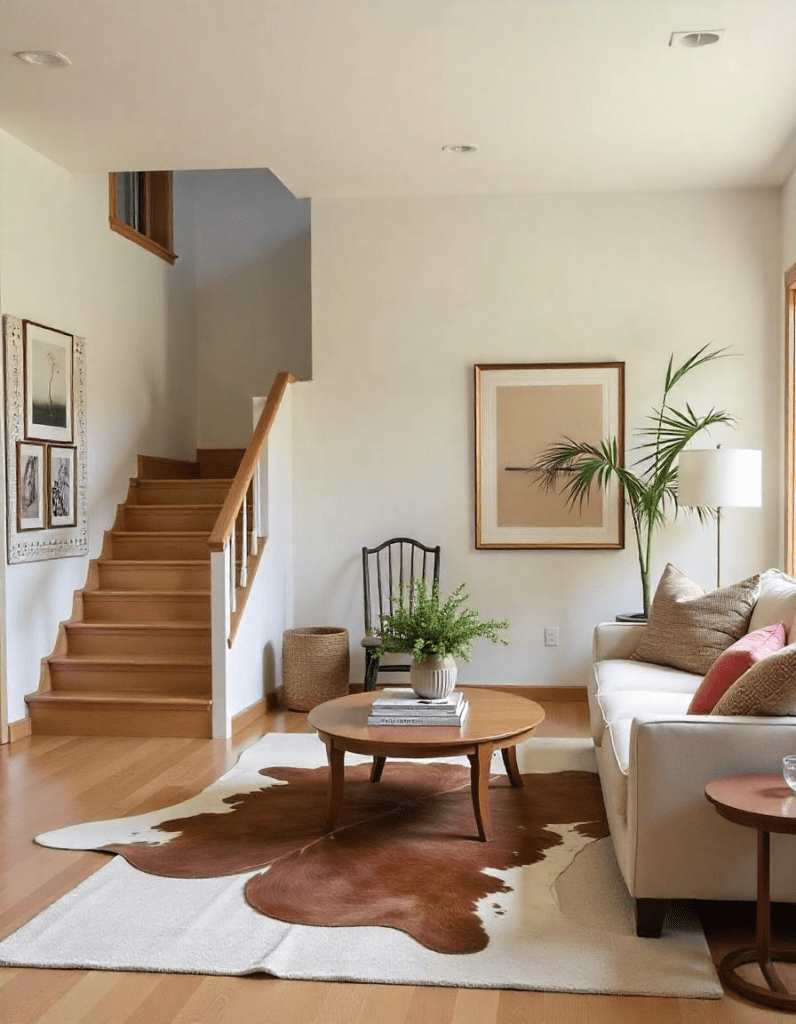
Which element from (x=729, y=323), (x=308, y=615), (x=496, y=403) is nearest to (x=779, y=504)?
(x=729, y=323)

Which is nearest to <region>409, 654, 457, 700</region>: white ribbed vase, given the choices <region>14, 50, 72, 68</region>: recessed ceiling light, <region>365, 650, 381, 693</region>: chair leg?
<region>365, 650, 381, 693</region>: chair leg

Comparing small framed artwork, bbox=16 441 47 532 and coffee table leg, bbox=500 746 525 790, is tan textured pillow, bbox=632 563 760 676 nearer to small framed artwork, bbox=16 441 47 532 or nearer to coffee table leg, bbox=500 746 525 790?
coffee table leg, bbox=500 746 525 790

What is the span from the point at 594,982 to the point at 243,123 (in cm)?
401

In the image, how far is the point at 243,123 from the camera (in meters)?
5.03

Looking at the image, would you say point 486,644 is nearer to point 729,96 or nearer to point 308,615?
point 308,615

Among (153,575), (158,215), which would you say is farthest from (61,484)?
(158,215)

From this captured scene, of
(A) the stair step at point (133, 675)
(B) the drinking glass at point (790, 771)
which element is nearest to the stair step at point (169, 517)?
(A) the stair step at point (133, 675)

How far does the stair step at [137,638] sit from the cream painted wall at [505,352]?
929mm

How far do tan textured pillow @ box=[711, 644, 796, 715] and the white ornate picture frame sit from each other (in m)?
3.64

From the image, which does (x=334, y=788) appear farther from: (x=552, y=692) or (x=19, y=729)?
(x=552, y=692)

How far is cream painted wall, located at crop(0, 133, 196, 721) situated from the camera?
535 cm

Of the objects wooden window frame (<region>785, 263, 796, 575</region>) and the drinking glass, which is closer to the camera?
the drinking glass

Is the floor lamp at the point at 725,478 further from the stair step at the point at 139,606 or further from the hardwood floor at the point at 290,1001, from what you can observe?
the stair step at the point at 139,606

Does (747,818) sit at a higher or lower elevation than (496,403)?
lower
